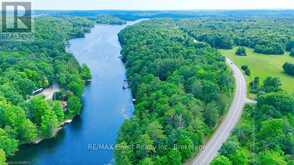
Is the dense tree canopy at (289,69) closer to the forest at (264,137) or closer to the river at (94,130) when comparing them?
the forest at (264,137)

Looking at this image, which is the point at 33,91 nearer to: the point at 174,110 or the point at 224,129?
the point at 174,110

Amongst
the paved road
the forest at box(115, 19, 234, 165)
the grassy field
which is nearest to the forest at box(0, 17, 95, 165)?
the forest at box(115, 19, 234, 165)

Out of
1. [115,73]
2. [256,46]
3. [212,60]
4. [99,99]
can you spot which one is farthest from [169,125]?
[256,46]

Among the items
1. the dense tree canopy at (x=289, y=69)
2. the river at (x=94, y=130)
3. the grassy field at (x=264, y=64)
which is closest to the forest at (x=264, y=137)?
the river at (x=94, y=130)

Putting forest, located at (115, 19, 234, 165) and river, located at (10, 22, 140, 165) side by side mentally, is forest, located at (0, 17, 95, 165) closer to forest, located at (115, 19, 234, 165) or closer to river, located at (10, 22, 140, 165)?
river, located at (10, 22, 140, 165)

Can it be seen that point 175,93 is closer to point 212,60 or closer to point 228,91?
point 228,91

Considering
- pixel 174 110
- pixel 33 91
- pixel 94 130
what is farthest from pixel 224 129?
pixel 33 91
